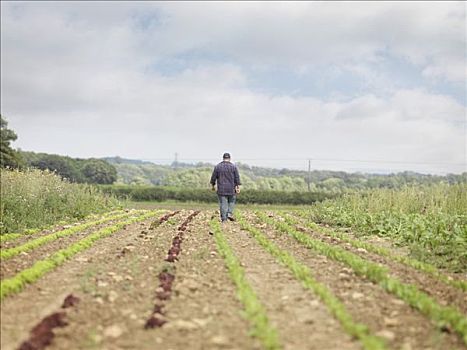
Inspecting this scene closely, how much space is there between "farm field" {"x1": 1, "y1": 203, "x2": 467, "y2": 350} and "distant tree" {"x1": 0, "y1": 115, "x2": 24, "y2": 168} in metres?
35.6

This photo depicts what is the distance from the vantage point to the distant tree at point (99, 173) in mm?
52062

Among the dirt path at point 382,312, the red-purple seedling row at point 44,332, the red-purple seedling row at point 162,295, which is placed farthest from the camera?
the red-purple seedling row at point 162,295

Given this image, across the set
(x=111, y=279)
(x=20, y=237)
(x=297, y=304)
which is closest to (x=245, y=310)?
(x=297, y=304)

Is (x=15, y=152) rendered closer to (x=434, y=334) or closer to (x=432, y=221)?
(x=432, y=221)

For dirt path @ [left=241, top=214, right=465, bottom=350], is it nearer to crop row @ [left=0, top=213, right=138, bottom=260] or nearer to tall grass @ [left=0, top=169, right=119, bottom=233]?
crop row @ [left=0, top=213, right=138, bottom=260]

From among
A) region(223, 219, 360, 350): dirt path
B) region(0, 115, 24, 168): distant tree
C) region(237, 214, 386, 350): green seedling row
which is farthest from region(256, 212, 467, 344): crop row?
region(0, 115, 24, 168): distant tree

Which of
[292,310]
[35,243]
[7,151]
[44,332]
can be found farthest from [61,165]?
[44,332]

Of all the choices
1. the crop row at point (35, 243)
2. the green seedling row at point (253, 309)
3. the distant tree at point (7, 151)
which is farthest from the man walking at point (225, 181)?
the distant tree at point (7, 151)

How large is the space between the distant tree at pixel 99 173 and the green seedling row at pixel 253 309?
146 ft

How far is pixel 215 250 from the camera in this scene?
33.9 feet

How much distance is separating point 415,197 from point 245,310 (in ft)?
41.9

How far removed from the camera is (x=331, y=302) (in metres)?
6.31

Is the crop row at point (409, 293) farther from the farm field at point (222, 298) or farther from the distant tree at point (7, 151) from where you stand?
the distant tree at point (7, 151)

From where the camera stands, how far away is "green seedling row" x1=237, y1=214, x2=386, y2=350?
507 cm
